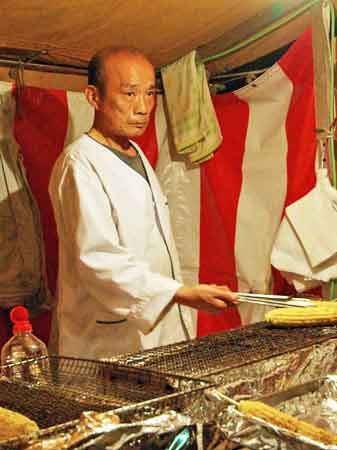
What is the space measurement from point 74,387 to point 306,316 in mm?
697

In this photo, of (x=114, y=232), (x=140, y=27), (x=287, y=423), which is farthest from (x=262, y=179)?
(x=287, y=423)

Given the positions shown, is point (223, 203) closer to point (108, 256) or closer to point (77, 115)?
point (77, 115)

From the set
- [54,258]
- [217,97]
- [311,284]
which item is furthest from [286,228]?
[54,258]

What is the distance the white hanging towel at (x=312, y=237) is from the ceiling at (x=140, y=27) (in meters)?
0.75

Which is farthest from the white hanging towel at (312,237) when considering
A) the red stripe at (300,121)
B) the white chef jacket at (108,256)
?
the white chef jacket at (108,256)

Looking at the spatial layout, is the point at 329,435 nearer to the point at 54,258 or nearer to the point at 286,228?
the point at 286,228

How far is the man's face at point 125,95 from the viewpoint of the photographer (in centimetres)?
219

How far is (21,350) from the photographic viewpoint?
67.8 inches

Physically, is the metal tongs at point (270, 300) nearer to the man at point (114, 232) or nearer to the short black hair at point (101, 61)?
the man at point (114, 232)

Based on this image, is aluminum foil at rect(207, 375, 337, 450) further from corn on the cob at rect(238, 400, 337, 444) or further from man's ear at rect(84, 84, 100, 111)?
man's ear at rect(84, 84, 100, 111)

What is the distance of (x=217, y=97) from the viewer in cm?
297

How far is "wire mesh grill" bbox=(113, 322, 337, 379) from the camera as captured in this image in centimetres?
127

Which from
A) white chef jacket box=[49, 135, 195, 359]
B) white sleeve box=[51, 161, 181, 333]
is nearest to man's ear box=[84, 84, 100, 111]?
white chef jacket box=[49, 135, 195, 359]

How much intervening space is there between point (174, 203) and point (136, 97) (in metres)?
1.01
